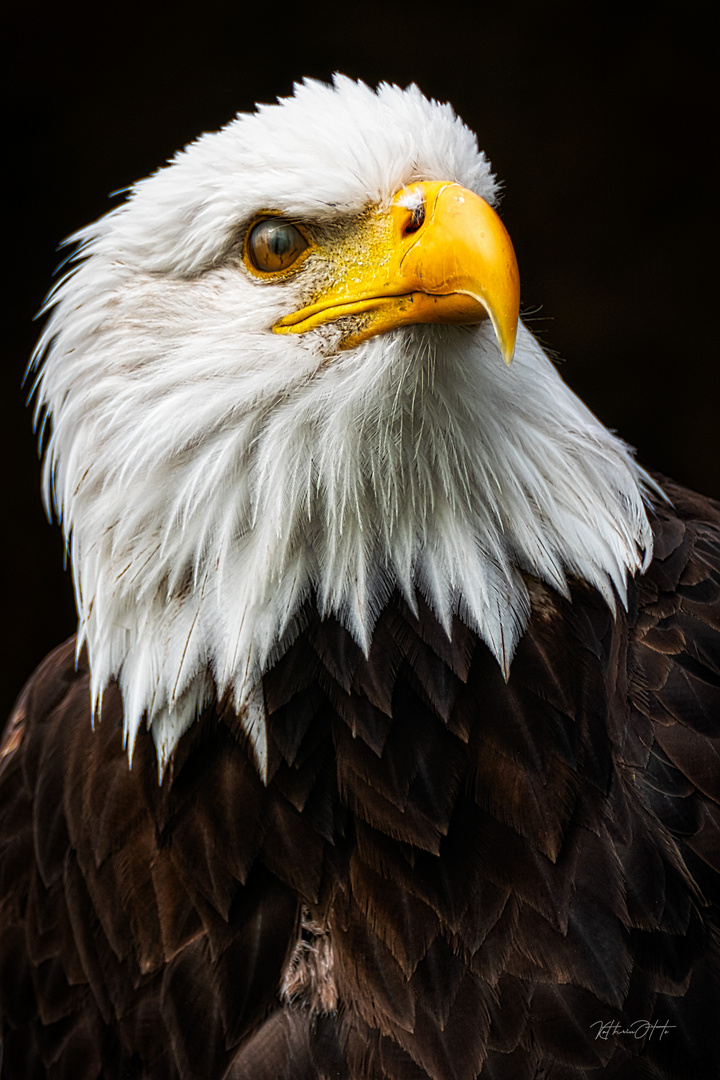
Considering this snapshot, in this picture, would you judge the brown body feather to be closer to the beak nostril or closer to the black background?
the beak nostril

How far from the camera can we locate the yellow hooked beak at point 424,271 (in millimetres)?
1304

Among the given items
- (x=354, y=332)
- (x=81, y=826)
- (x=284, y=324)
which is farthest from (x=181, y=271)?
(x=81, y=826)

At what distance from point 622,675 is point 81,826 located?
2.97 ft

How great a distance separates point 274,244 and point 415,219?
220 millimetres

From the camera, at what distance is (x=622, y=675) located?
1.57 metres

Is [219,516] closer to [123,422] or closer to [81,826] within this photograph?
[123,422]

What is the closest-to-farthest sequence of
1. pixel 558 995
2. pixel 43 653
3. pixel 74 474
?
pixel 558 995 → pixel 74 474 → pixel 43 653

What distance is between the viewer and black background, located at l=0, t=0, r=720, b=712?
463cm

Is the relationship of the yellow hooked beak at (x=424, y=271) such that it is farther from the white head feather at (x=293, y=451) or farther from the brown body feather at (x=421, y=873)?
the brown body feather at (x=421, y=873)
